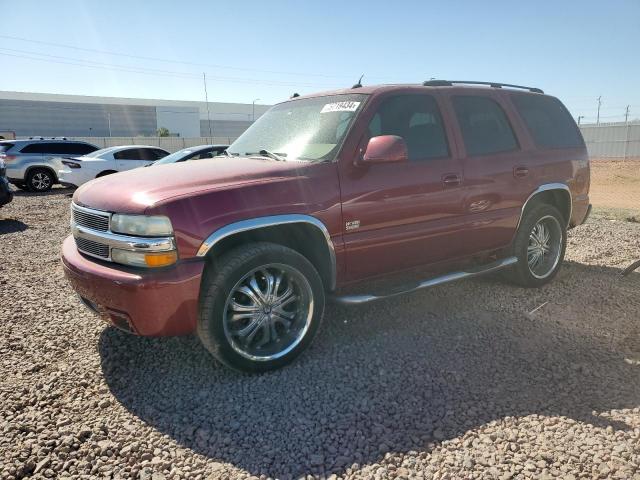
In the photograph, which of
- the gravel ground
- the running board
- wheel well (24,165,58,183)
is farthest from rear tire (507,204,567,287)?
wheel well (24,165,58,183)

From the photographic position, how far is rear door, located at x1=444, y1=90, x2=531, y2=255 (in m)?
4.29

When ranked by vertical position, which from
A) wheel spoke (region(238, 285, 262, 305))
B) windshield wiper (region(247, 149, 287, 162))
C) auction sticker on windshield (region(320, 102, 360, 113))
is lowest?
wheel spoke (region(238, 285, 262, 305))

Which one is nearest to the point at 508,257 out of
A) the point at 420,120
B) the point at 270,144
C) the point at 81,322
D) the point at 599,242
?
the point at 420,120

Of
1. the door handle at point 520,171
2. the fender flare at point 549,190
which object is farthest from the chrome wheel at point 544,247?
the door handle at point 520,171

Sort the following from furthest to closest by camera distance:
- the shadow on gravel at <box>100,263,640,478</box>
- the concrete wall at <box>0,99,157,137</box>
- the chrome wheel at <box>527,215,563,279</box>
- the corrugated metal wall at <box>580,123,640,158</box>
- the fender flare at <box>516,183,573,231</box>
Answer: the concrete wall at <box>0,99,157,137</box> < the corrugated metal wall at <box>580,123,640,158</box> < the chrome wheel at <box>527,215,563,279</box> < the fender flare at <box>516,183,573,231</box> < the shadow on gravel at <box>100,263,640,478</box>

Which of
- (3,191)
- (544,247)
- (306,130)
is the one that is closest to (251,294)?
(306,130)

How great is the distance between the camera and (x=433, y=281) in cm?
404

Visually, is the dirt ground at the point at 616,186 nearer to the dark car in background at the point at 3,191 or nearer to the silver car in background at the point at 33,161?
the dark car in background at the point at 3,191

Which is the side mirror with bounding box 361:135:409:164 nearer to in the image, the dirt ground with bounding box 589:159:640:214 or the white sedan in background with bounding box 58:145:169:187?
the dirt ground with bounding box 589:159:640:214

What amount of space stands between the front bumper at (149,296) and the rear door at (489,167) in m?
2.50

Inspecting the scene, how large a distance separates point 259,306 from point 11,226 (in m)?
8.31

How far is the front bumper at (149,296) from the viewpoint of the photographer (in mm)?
2861

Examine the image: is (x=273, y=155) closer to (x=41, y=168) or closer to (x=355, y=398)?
(x=355, y=398)

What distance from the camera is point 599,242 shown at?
723 cm
